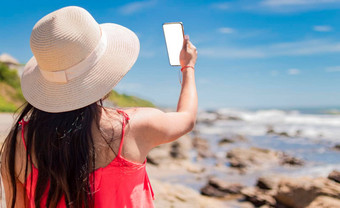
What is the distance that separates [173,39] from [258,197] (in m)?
5.05

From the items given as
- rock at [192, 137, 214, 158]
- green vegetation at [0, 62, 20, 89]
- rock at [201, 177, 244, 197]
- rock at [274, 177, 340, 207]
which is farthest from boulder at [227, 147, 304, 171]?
green vegetation at [0, 62, 20, 89]

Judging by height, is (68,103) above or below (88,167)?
above

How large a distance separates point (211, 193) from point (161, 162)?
127 inches

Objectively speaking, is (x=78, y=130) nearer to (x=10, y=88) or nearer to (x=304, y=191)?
(x=304, y=191)

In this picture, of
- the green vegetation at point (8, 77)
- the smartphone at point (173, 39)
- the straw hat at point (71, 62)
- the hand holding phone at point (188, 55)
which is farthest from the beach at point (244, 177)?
the green vegetation at point (8, 77)

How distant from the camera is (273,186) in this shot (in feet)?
22.9

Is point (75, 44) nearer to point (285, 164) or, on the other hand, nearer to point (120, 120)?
point (120, 120)

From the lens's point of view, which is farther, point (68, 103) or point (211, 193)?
point (211, 193)

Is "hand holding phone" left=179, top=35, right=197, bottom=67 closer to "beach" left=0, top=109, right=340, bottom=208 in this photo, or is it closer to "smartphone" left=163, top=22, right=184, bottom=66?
"smartphone" left=163, top=22, right=184, bottom=66

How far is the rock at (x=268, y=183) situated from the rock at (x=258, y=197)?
0.95 ft

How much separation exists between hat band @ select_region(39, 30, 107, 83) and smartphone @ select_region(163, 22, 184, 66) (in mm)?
570

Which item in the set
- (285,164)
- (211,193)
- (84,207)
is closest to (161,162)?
(211,193)

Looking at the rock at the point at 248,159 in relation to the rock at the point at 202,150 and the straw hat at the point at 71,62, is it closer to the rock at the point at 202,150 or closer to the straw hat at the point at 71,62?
the rock at the point at 202,150

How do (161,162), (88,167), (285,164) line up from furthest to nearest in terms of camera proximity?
(285,164)
(161,162)
(88,167)
